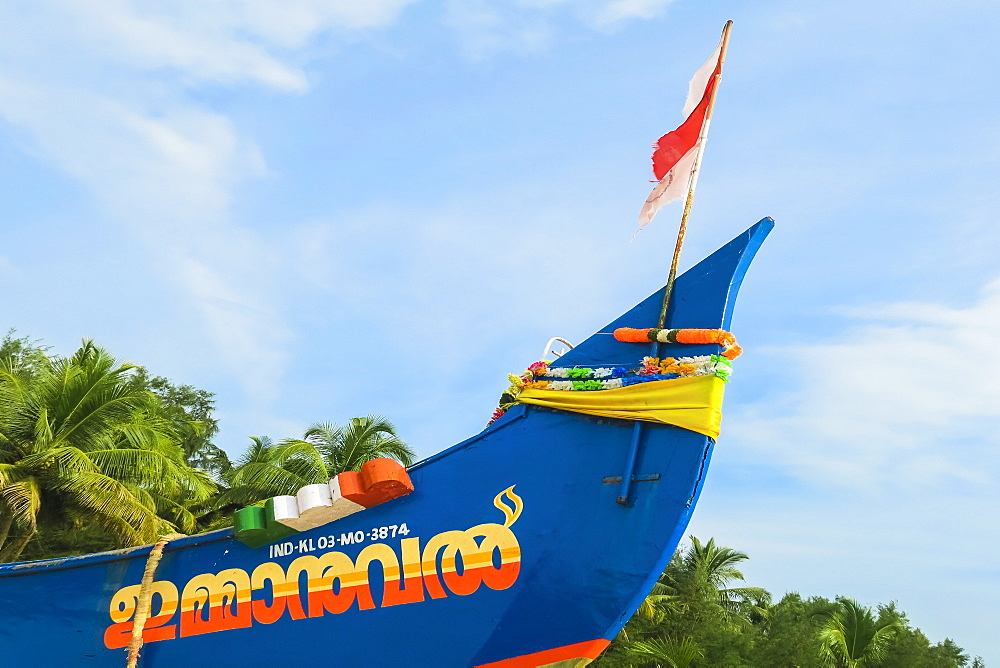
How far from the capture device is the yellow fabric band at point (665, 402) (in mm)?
5082

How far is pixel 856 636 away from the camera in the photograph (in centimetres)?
1859

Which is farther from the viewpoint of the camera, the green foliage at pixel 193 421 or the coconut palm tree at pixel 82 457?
the green foliage at pixel 193 421

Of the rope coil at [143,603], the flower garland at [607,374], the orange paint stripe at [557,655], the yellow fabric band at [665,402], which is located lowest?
the orange paint stripe at [557,655]

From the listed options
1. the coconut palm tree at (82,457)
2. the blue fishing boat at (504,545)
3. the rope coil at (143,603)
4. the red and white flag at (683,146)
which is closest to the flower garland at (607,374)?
the blue fishing boat at (504,545)

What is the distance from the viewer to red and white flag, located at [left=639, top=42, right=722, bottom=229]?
236 inches

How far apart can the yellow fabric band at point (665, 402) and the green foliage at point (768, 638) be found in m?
12.8

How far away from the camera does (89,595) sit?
6000mm

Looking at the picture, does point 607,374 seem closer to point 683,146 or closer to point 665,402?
point 665,402

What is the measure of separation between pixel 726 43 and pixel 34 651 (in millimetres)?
6551

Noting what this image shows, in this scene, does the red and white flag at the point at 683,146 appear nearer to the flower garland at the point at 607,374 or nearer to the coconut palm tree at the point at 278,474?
the flower garland at the point at 607,374

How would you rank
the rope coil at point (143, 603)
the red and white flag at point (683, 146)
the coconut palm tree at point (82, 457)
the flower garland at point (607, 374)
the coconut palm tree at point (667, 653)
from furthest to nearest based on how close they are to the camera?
the coconut palm tree at point (667, 653) < the coconut palm tree at point (82, 457) < the red and white flag at point (683, 146) < the rope coil at point (143, 603) < the flower garland at point (607, 374)

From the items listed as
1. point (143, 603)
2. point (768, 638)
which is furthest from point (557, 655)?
point (768, 638)

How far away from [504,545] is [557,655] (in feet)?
2.36

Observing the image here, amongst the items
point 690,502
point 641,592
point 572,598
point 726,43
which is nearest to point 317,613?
point 572,598
